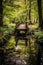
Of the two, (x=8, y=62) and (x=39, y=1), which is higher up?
(x=39, y=1)

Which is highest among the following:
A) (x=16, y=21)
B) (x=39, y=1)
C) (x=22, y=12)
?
(x=39, y=1)

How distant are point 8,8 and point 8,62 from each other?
5.04m

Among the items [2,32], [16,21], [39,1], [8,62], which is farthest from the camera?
[16,21]

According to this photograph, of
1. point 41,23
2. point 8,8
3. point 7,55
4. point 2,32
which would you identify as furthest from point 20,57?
point 41,23

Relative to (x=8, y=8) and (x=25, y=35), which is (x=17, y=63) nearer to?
(x=8, y=8)

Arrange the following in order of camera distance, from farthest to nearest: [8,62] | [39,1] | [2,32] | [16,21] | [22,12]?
[16,21] < [22,12] < [39,1] < [2,32] < [8,62]

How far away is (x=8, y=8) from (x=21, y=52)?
3.53 meters

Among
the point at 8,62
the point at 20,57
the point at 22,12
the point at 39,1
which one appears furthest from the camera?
the point at 22,12

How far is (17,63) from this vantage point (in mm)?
8758

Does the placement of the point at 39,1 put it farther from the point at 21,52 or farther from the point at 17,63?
the point at 17,63

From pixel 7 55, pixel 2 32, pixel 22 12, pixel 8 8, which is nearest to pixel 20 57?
pixel 7 55

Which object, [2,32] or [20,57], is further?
[2,32]

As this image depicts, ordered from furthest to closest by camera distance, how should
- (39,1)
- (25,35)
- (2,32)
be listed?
1. (25,35)
2. (39,1)
3. (2,32)

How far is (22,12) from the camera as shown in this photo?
21297 mm
